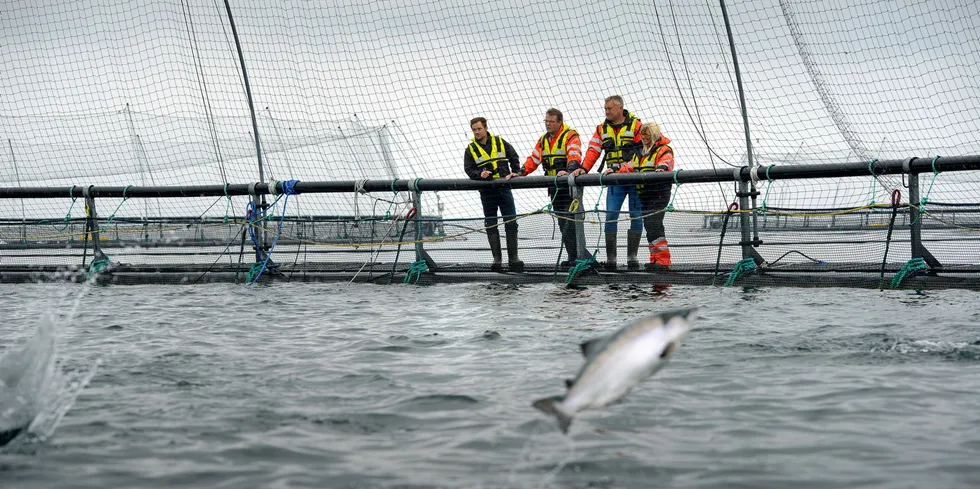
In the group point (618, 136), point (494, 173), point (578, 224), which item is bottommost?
point (578, 224)

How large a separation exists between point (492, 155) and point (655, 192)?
1960mm

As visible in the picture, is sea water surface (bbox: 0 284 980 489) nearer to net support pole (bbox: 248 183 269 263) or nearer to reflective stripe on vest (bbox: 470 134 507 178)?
reflective stripe on vest (bbox: 470 134 507 178)

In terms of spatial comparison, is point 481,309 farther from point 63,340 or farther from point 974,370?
point 974,370

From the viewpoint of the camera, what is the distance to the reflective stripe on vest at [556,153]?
10.2 metres

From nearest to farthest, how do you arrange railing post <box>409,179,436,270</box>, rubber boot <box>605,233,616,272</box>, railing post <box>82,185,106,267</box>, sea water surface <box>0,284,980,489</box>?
sea water surface <box>0,284,980,489</box>
rubber boot <box>605,233,616,272</box>
railing post <box>409,179,436,270</box>
railing post <box>82,185,106,267</box>

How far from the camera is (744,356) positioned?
4.98 metres

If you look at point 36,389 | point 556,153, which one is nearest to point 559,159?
point 556,153

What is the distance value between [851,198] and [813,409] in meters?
6.01

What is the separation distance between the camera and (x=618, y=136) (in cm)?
990

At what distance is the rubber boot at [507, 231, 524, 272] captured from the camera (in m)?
9.97

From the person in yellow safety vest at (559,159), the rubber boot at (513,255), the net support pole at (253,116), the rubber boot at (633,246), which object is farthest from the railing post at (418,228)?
the rubber boot at (633,246)

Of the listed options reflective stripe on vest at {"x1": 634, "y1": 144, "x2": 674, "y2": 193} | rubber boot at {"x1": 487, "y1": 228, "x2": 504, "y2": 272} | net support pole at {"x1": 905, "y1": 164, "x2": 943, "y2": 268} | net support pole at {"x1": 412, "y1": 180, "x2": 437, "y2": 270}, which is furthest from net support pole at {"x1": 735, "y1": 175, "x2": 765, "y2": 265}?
net support pole at {"x1": 412, "y1": 180, "x2": 437, "y2": 270}

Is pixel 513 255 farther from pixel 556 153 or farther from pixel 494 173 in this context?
pixel 556 153

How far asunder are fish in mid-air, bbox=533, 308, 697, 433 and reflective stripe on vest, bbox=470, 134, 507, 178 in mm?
7937
